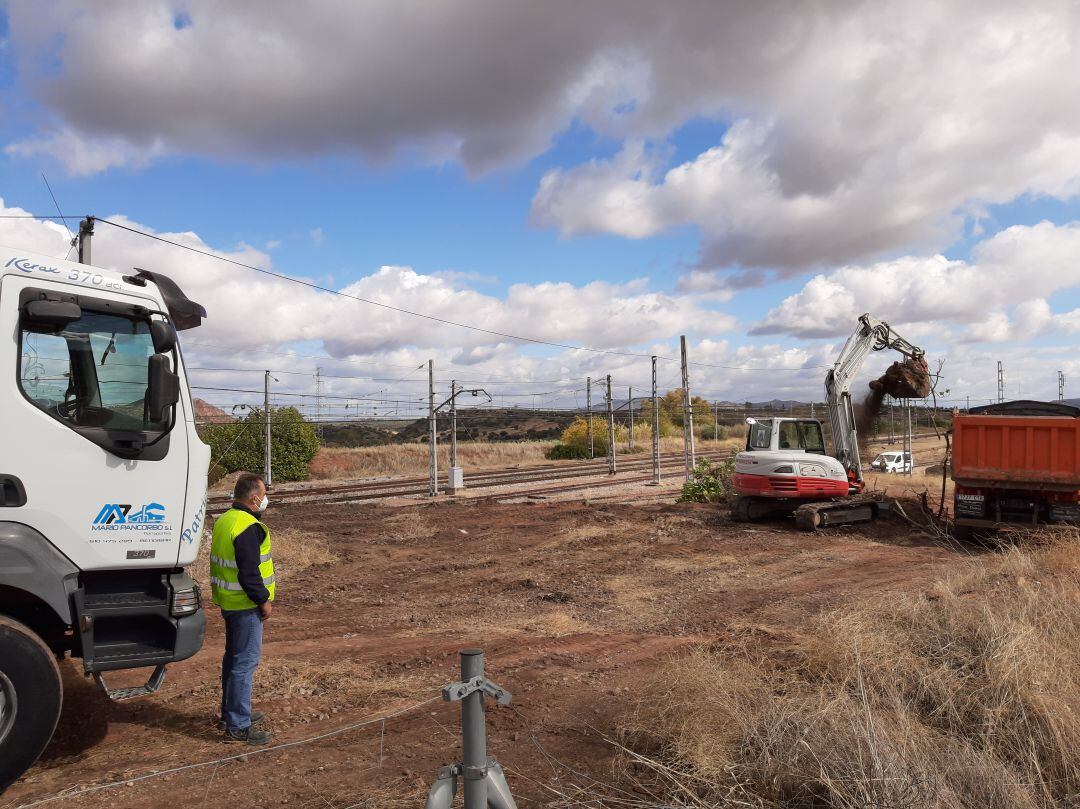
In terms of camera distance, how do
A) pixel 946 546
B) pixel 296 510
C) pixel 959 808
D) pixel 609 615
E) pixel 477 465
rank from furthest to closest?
pixel 477 465, pixel 296 510, pixel 946 546, pixel 609 615, pixel 959 808

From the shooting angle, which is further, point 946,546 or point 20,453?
point 946,546

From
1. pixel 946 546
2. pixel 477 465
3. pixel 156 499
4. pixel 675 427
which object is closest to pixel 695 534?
pixel 946 546

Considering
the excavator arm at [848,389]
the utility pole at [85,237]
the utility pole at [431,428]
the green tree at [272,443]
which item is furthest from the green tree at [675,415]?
the utility pole at [85,237]

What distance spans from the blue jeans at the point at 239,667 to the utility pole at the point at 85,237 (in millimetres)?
6022

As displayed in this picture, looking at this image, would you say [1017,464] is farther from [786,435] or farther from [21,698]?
[21,698]

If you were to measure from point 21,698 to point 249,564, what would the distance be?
1.46 m

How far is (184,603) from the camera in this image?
17.4 ft

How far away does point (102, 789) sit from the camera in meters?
4.73

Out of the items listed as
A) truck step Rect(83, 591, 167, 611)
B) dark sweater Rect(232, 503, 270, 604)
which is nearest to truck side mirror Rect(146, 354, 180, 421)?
dark sweater Rect(232, 503, 270, 604)

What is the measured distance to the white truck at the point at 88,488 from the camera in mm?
4633

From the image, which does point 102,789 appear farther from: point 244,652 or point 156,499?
point 156,499

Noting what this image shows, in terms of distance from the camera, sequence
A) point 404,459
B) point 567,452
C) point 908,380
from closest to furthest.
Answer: point 908,380
point 404,459
point 567,452

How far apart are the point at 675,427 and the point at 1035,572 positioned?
6093cm

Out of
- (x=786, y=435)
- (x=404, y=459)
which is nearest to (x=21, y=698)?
(x=786, y=435)
